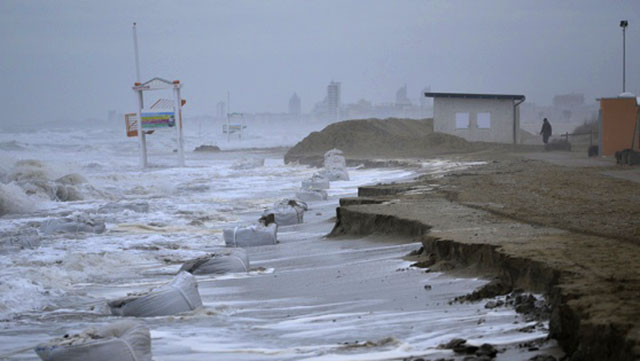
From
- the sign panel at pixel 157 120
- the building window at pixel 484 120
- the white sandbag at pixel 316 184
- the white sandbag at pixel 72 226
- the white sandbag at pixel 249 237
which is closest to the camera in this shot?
the white sandbag at pixel 249 237

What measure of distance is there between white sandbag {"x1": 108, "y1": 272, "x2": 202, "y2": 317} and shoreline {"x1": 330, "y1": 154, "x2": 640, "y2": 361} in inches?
86.5

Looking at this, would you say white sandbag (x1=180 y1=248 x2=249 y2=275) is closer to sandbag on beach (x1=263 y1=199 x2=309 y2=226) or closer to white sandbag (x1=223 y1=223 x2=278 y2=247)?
white sandbag (x1=223 y1=223 x2=278 y2=247)

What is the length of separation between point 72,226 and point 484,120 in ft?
110

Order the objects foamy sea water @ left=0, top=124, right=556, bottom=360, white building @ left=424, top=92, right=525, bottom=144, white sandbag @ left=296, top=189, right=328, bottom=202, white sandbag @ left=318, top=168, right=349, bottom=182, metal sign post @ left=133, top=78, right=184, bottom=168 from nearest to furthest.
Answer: foamy sea water @ left=0, top=124, right=556, bottom=360
white sandbag @ left=296, top=189, right=328, bottom=202
white sandbag @ left=318, top=168, right=349, bottom=182
metal sign post @ left=133, top=78, right=184, bottom=168
white building @ left=424, top=92, right=525, bottom=144

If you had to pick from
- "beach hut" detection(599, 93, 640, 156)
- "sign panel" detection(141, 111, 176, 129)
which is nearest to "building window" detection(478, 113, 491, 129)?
"beach hut" detection(599, 93, 640, 156)

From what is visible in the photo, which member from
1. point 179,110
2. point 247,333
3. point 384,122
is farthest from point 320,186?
point 384,122

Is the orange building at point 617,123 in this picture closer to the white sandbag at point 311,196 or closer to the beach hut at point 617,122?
the beach hut at point 617,122

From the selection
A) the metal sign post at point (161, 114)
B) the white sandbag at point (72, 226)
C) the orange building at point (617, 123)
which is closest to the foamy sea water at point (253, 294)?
the white sandbag at point (72, 226)

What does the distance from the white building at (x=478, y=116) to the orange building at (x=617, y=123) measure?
1501 centimetres

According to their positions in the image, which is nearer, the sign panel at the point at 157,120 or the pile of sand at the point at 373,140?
the sign panel at the point at 157,120

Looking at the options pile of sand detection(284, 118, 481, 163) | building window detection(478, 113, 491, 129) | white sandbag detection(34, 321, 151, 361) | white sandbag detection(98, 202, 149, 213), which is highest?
building window detection(478, 113, 491, 129)

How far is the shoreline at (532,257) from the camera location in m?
3.51

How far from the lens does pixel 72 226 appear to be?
1252cm

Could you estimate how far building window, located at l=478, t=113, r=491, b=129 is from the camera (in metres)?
42.7
